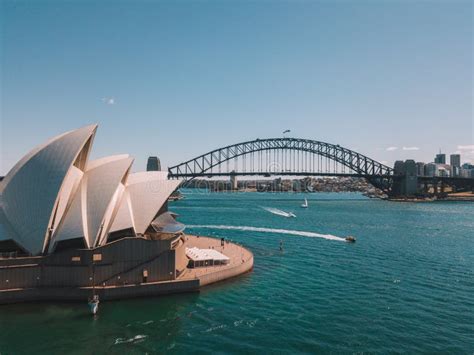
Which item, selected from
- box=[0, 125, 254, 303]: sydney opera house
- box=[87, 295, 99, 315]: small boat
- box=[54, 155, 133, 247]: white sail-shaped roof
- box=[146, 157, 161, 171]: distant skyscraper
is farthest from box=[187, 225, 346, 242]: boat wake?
box=[146, 157, 161, 171]: distant skyscraper

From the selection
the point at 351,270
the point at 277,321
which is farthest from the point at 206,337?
the point at 351,270

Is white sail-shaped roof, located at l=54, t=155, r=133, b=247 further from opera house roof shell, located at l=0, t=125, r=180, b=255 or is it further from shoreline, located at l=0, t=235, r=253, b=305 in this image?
shoreline, located at l=0, t=235, r=253, b=305

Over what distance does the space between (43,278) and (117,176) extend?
7.38m

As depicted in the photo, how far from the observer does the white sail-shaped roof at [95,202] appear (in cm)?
2170

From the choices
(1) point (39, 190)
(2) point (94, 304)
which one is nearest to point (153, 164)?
(1) point (39, 190)

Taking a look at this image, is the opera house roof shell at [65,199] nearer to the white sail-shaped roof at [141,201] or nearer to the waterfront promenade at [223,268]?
the white sail-shaped roof at [141,201]

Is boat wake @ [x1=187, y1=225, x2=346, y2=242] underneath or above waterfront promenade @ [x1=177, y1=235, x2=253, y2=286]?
underneath

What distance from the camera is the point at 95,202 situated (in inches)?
898

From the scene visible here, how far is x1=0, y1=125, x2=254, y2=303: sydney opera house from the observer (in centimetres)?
2100

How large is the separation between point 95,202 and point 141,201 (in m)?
3.56

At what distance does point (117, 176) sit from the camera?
945 inches

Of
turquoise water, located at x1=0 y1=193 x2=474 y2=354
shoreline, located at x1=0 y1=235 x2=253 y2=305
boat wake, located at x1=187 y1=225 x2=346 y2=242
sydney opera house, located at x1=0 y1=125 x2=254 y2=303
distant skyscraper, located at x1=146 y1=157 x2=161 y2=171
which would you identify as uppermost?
distant skyscraper, located at x1=146 y1=157 x2=161 y2=171

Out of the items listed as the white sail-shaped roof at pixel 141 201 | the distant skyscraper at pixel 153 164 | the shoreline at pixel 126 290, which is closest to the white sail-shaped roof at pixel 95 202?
the white sail-shaped roof at pixel 141 201

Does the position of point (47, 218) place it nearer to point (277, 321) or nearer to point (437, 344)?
point (277, 321)
